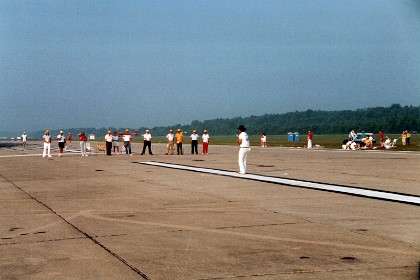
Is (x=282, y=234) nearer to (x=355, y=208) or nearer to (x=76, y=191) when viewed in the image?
(x=355, y=208)

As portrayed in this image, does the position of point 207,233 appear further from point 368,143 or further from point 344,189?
point 368,143

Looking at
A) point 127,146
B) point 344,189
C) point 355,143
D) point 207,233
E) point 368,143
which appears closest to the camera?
point 207,233

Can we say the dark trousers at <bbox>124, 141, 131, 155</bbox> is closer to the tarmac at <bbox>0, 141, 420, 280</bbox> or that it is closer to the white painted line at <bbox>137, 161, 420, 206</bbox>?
the white painted line at <bbox>137, 161, 420, 206</bbox>

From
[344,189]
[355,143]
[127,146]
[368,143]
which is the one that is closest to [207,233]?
[344,189]

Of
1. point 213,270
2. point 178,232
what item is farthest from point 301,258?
point 178,232

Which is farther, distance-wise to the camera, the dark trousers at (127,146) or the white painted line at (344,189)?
the dark trousers at (127,146)

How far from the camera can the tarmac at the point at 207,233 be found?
5852 mm

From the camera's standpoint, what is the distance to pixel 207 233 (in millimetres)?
7980

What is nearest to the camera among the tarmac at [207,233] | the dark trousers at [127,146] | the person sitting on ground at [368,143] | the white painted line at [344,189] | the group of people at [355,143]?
the tarmac at [207,233]

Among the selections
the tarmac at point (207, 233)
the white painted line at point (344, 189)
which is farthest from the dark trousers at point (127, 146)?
the tarmac at point (207, 233)

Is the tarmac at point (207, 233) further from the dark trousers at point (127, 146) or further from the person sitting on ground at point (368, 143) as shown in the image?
the person sitting on ground at point (368, 143)

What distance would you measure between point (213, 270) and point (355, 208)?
5.48 meters

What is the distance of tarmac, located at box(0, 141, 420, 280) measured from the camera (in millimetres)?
5852

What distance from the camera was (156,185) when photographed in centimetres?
1566
